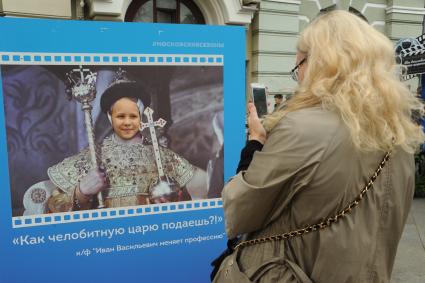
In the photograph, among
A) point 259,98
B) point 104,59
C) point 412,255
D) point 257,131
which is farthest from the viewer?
point 412,255

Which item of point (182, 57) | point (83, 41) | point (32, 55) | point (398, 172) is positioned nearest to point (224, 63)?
point (182, 57)

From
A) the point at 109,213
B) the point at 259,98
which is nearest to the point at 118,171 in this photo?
the point at 109,213

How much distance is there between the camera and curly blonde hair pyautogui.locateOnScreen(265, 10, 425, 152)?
124 cm

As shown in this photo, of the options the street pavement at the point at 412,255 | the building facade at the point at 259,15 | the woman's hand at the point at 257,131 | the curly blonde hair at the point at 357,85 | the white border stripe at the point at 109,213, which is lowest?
the street pavement at the point at 412,255

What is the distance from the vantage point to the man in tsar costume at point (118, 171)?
2.11 m

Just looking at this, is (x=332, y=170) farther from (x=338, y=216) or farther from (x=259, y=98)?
(x=259, y=98)

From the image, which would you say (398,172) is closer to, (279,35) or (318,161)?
(318,161)

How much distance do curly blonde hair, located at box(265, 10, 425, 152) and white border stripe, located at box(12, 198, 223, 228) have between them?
1.16m

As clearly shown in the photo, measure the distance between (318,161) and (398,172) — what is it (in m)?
0.31

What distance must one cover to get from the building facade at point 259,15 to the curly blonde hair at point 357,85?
5.79 m

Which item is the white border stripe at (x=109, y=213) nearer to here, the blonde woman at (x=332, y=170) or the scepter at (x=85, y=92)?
the scepter at (x=85, y=92)

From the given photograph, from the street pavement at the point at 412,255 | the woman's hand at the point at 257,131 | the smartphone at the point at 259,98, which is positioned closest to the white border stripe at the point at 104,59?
the smartphone at the point at 259,98

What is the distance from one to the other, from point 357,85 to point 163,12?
7568 mm

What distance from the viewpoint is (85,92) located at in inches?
82.7
